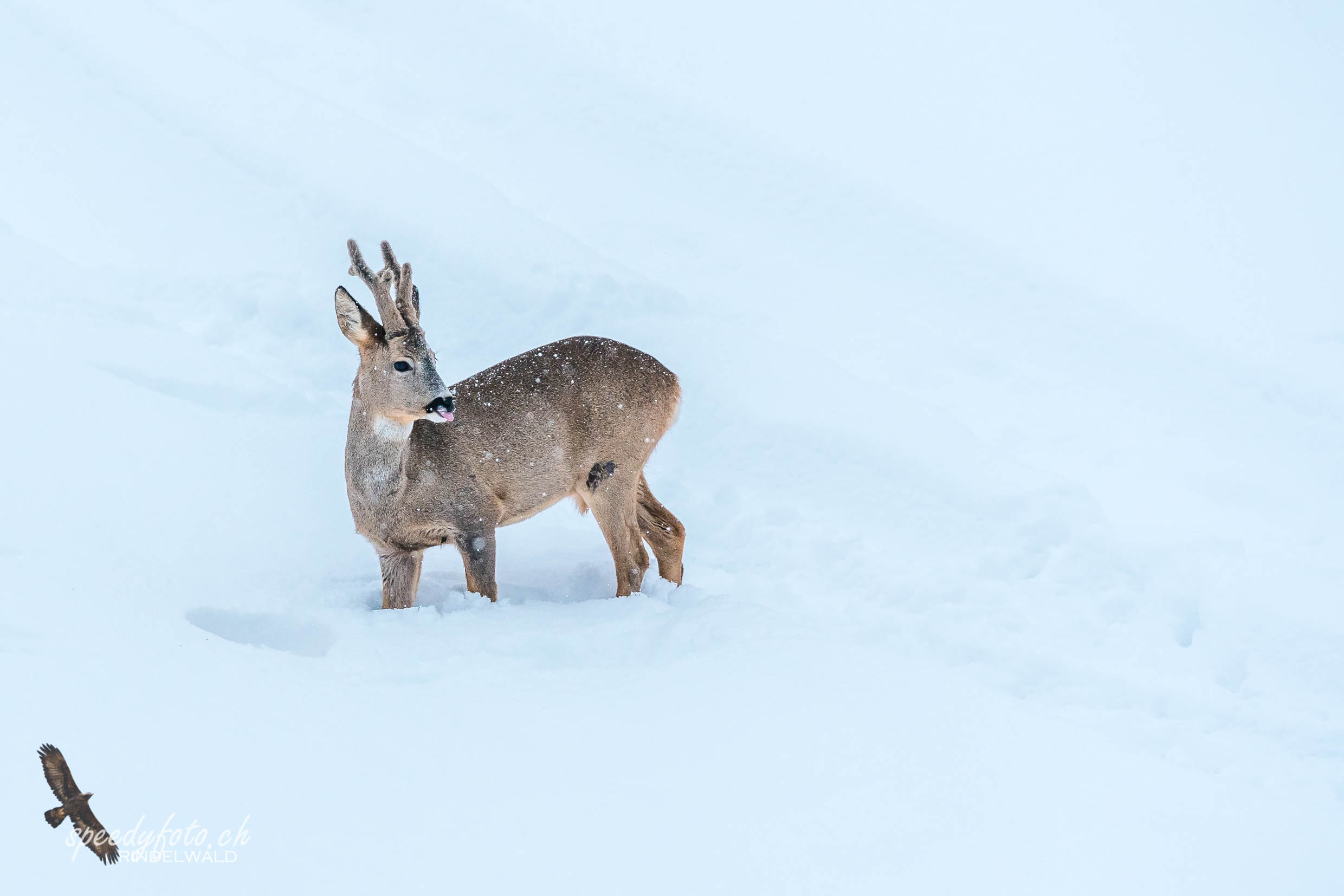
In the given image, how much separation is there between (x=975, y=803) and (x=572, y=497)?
3029 millimetres

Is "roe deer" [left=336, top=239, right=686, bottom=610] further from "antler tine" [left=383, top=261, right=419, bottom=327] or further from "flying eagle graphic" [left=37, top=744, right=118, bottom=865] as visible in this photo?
"flying eagle graphic" [left=37, top=744, right=118, bottom=865]

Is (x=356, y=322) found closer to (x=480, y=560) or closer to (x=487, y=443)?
(x=487, y=443)

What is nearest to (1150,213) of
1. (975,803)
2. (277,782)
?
(975,803)

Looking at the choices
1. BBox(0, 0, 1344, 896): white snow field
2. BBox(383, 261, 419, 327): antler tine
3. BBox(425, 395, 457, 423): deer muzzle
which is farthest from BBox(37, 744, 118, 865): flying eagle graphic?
BBox(383, 261, 419, 327): antler tine

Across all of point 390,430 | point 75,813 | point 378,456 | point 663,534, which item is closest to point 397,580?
point 378,456

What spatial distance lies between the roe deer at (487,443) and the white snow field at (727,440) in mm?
379

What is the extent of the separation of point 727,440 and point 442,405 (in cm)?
316

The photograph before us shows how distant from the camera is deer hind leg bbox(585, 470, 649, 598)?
→ 6316mm

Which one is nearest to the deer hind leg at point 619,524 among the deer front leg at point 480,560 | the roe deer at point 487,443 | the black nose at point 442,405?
the roe deer at point 487,443

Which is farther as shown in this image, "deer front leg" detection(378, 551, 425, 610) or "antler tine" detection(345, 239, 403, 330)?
"deer front leg" detection(378, 551, 425, 610)

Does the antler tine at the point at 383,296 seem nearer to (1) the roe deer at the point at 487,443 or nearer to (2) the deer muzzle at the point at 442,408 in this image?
(1) the roe deer at the point at 487,443

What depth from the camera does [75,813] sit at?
11.9 feet

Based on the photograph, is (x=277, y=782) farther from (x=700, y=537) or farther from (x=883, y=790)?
(x=700, y=537)

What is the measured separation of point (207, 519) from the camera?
6.04 metres
